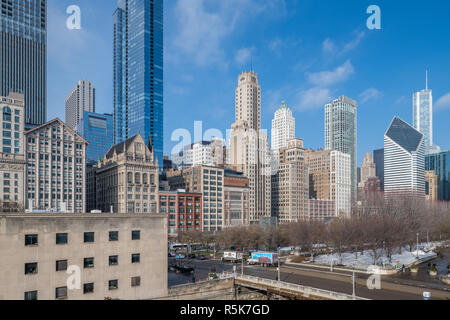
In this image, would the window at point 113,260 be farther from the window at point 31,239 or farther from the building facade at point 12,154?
the building facade at point 12,154

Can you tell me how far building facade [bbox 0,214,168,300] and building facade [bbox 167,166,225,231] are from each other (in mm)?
123052

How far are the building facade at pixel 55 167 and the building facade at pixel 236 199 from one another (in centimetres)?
7388

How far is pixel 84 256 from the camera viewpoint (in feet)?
124

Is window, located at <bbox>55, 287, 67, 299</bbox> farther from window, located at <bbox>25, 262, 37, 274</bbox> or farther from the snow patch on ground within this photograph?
the snow patch on ground

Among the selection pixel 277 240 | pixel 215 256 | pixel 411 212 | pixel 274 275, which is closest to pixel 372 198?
pixel 411 212

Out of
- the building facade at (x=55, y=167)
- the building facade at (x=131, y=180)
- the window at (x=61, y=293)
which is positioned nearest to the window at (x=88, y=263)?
the window at (x=61, y=293)

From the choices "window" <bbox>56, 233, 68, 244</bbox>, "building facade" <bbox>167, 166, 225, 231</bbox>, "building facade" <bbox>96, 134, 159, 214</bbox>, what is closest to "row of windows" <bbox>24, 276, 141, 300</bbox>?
"window" <bbox>56, 233, 68, 244</bbox>

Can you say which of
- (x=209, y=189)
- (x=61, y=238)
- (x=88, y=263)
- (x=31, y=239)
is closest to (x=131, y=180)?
(x=209, y=189)

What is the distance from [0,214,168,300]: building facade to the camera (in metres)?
33.8

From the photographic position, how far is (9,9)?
643 ft

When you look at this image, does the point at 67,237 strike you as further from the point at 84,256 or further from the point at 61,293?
the point at 61,293

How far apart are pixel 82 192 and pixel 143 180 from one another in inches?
913

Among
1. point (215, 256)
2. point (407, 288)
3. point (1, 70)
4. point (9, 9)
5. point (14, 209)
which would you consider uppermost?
point (9, 9)
